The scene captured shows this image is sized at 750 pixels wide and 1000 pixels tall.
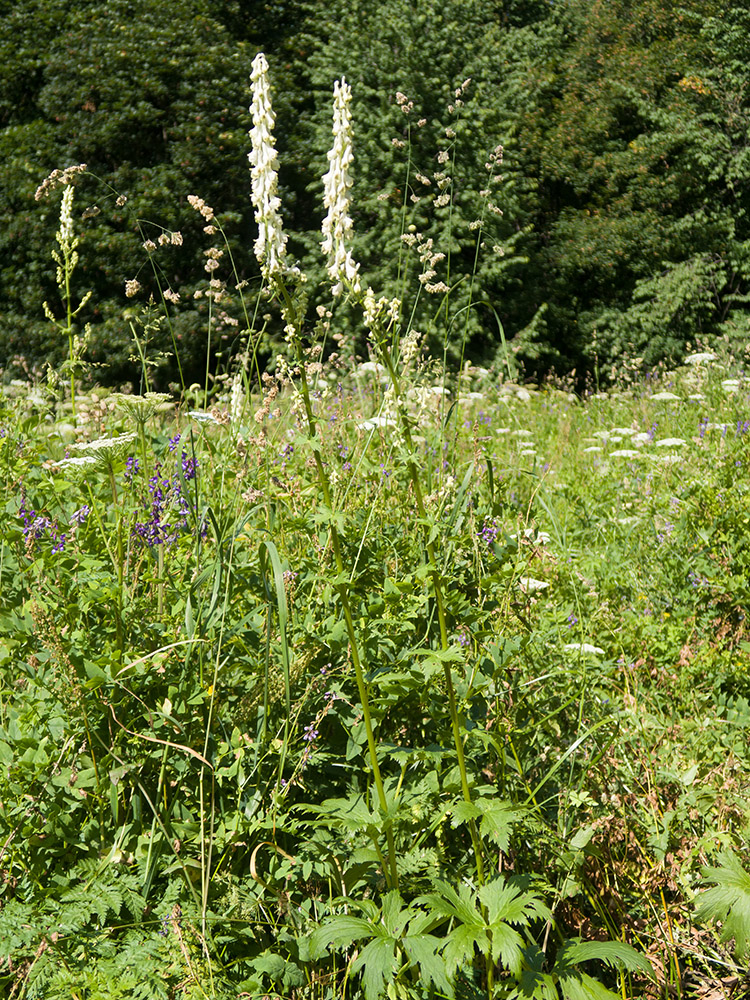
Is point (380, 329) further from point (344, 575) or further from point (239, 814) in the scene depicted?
point (239, 814)

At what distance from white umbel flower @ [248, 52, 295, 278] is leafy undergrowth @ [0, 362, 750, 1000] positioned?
0.29 metres

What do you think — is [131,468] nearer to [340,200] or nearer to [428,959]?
[340,200]

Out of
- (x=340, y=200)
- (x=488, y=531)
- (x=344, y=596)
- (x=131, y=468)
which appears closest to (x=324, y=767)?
(x=344, y=596)

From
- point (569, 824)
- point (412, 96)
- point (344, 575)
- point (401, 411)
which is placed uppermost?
point (412, 96)

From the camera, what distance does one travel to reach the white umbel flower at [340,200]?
1.55m

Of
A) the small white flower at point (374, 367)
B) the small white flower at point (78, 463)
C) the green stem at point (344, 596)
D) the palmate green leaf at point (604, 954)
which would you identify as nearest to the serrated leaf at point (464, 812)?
the green stem at point (344, 596)

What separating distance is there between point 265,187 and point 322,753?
52.4 inches

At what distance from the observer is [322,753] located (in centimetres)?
198

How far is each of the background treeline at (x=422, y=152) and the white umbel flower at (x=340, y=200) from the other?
19.1 ft

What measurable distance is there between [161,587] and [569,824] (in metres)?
1.25

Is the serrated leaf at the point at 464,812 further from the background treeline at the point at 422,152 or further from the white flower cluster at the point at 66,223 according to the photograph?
the background treeline at the point at 422,152

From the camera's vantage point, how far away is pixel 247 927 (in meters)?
1.79

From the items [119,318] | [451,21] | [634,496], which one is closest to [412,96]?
[451,21]

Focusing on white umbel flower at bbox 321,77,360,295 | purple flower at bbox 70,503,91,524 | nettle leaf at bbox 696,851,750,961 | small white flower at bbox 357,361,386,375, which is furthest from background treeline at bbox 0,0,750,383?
nettle leaf at bbox 696,851,750,961
